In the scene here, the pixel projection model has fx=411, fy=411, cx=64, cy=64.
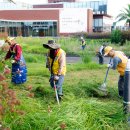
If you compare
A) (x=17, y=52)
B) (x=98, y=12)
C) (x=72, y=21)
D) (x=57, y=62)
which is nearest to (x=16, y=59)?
(x=17, y=52)

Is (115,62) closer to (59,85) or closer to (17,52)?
(59,85)

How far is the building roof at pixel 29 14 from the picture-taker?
66.2 meters

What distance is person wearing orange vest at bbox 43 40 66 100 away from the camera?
9.04 meters

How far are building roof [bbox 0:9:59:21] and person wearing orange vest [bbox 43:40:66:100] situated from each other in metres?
57.1

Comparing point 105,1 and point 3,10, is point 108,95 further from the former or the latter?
point 105,1

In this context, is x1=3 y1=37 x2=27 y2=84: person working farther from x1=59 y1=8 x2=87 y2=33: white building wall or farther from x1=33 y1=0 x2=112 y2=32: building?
x1=33 y1=0 x2=112 y2=32: building

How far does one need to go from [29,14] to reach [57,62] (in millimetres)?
57632

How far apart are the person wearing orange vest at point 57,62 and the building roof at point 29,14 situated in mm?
57100

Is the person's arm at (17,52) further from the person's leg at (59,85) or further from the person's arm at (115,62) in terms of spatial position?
the person's arm at (115,62)

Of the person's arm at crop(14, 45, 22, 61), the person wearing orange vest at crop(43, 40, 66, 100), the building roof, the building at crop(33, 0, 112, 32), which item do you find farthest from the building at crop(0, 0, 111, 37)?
the person wearing orange vest at crop(43, 40, 66, 100)

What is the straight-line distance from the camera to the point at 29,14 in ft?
217

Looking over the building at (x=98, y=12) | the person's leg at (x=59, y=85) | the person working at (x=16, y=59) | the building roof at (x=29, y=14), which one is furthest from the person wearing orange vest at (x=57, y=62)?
the building at (x=98, y=12)

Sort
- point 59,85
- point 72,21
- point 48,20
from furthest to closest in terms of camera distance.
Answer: point 72,21 < point 48,20 < point 59,85

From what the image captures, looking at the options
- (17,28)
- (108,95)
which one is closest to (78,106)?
(108,95)
